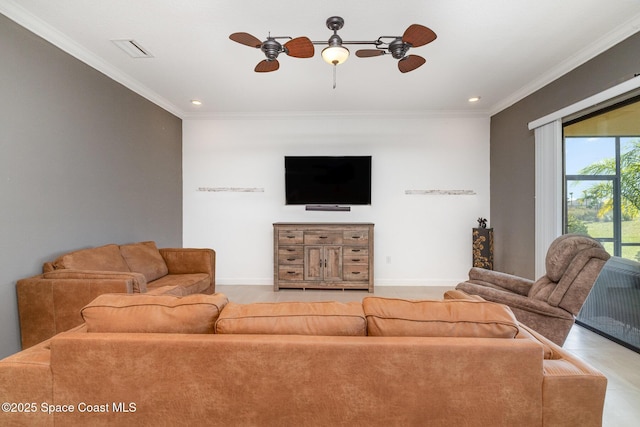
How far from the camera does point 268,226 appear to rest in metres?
4.70

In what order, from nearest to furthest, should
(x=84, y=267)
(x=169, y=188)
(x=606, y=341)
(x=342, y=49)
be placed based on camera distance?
(x=342, y=49) < (x=84, y=267) < (x=606, y=341) < (x=169, y=188)

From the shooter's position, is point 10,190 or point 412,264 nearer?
point 10,190

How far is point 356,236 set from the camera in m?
4.24

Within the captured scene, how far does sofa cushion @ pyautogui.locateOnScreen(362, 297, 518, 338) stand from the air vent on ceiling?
3175 mm

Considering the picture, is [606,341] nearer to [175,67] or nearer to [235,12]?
[235,12]

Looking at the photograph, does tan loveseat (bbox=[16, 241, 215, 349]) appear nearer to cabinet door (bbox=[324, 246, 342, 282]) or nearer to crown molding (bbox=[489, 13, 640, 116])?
cabinet door (bbox=[324, 246, 342, 282])

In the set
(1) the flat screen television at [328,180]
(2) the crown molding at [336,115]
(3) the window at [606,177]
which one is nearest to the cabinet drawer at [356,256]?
(1) the flat screen television at [328,180]

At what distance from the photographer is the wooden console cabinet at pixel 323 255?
4.23 metres

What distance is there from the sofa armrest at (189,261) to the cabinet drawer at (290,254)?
3.56 feet

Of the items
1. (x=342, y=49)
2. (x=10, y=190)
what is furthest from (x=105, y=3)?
(x=342, y=49)

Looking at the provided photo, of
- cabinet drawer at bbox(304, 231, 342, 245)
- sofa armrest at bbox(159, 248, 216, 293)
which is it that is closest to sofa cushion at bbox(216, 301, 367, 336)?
sofa armrest at bbox(159, 248, 216, 293)

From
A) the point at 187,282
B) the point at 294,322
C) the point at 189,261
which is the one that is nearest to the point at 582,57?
the point at 294,322

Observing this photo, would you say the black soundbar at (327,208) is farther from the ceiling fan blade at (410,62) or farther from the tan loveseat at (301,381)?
the tan loveseat at (301,381)

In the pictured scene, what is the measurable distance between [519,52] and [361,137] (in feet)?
7.44
